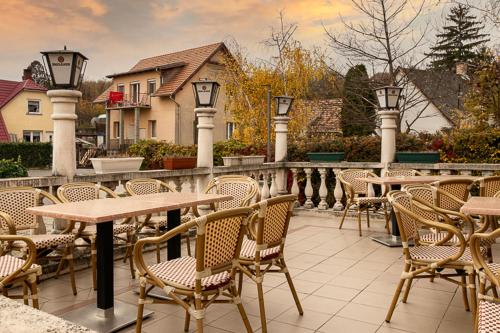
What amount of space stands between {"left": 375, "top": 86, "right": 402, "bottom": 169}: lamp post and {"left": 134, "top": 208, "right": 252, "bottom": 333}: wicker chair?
4878 mm

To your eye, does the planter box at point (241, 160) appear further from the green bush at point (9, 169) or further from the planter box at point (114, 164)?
the green bush at point (9, 169)

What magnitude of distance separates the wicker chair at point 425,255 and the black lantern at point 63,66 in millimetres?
3029

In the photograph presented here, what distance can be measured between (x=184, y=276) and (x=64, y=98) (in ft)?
8.00

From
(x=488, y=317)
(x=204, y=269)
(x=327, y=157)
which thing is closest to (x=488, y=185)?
(x=488, y=317)

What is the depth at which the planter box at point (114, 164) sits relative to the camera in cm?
465

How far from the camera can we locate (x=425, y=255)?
296 cm

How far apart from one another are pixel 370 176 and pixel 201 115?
2.61 m

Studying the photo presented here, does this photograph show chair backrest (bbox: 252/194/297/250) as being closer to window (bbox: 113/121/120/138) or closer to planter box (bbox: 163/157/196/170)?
planter box (bbox: 163/157/196/170)

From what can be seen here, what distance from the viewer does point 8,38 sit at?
53.9 feet

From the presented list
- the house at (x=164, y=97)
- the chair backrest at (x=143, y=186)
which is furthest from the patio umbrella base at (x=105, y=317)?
the house at (x=164, y=97)

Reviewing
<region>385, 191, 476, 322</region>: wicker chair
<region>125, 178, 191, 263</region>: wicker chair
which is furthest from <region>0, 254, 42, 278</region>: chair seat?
<region>385, 191, 476, 322</region>: wicker chair

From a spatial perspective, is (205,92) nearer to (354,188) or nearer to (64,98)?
(64,98)

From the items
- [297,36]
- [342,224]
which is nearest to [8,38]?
[297,36]

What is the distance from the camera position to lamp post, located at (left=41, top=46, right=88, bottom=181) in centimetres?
400
